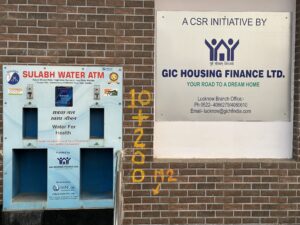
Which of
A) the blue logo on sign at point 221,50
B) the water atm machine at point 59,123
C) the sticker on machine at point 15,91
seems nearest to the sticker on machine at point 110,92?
the water atm machine at point 59,123

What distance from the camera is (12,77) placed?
4.45m

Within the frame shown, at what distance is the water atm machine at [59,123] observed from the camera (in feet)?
14.7

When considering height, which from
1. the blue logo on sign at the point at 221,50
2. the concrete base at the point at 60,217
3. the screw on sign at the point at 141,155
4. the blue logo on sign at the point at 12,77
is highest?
the blue logo on sign at the point at 221,50

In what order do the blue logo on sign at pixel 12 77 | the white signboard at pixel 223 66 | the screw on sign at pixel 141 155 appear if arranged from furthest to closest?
1. the white signboard at pixel 223 66
2. the screw on sign at pixel 141 155
3. the blue logo on sign at pixel 12 77

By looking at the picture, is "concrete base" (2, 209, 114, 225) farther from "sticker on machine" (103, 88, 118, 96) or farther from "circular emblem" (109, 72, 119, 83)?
"circular emblem" (109, 72, 119, 83)

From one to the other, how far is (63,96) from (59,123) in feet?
0.93

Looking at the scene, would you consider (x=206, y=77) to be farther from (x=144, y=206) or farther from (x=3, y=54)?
(x=3, y=54)

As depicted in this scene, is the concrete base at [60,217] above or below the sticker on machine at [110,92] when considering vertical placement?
below

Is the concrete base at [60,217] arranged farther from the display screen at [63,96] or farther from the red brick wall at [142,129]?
the display screen at [63,96]

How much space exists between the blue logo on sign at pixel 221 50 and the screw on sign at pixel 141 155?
2.77 feet

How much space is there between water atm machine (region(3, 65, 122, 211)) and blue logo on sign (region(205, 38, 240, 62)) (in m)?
1.03

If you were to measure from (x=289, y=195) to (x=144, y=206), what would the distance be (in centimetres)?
158

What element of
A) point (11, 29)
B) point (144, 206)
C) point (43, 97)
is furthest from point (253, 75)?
point (11, 29)

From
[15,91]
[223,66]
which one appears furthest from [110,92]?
[223,66]
